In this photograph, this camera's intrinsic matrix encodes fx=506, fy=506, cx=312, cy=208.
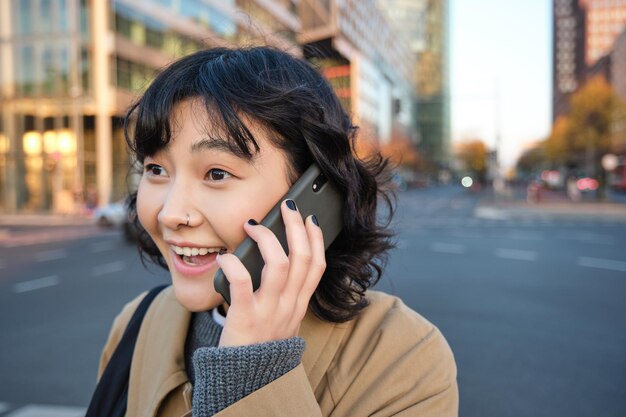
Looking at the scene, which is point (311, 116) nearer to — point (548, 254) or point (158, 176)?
point (158, 176)

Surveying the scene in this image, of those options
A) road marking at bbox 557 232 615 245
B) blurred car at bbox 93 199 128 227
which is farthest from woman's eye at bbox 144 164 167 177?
blurred car at bbox 93 199 128 227

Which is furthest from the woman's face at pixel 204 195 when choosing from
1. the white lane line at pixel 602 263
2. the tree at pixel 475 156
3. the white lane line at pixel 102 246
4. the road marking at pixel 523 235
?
the tree at pixel 475 156

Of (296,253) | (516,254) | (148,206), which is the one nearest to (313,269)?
(296,253)

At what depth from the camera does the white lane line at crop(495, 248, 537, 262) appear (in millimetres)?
10319

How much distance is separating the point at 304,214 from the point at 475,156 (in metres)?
52.5

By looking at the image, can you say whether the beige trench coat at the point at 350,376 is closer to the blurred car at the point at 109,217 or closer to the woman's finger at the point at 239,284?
the woman's finger at the point at 239,284

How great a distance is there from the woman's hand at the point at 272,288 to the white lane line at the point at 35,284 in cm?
783

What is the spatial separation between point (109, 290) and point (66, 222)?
17.6m

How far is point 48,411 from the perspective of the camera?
3.37 metres

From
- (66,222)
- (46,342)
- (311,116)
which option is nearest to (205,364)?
(311,116)

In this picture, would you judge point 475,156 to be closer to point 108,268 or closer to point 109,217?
point 109,217

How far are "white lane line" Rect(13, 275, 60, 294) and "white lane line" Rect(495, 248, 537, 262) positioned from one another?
848cm

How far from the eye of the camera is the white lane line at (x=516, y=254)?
10.3 m

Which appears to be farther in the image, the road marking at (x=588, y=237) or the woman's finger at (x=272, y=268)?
the road marking at (x=588, y=237)
